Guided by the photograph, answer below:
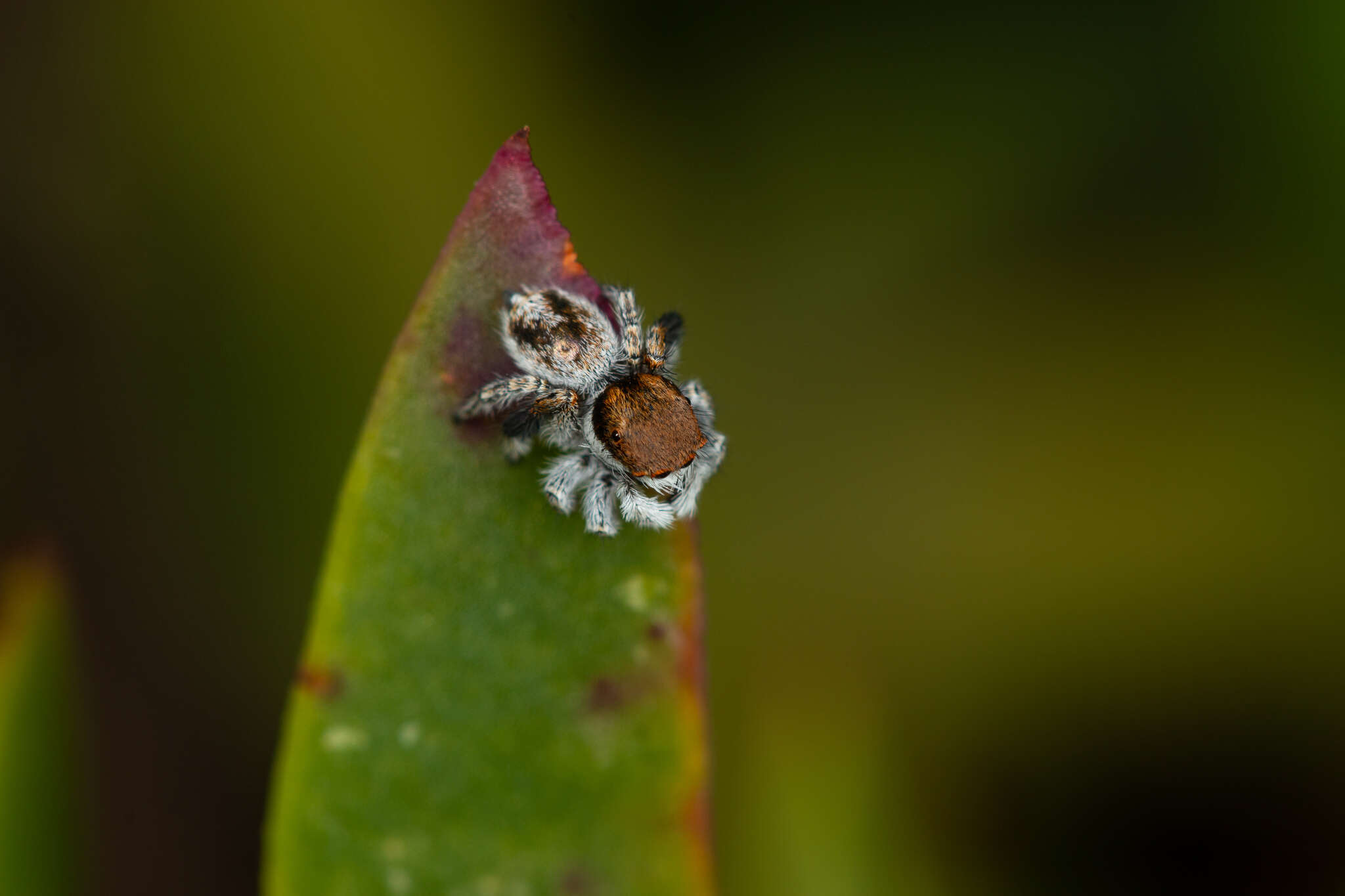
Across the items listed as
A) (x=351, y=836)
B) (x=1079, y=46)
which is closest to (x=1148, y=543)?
(x=1079, y=46)

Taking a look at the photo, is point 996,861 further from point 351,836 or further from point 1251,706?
point 351,836

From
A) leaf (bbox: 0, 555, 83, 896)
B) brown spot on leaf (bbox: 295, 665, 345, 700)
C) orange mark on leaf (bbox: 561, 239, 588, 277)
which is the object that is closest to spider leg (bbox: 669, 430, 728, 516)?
orange mark on leaf (bbox: 561, 239, 588, 277)

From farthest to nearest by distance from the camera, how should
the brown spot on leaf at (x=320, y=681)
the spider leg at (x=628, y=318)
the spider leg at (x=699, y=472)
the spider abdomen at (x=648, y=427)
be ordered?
the spider leg at (x=628, y=318) < the spider abdomen at (x=648, y=427) < the spider leg at (x=699, y=472) < the brown spot on leaf at (x=320, y=681)

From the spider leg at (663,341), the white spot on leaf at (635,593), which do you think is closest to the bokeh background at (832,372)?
the spider leg at (663,341)

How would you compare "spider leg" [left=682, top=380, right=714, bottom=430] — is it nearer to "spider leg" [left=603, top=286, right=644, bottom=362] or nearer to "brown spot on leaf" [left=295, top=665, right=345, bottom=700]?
"spider leg" [left=603, top=286, right=644, bottom=362]

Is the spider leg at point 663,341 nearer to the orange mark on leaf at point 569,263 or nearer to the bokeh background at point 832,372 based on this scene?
the bokeh background at point 832,372

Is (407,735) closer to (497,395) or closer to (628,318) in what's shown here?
(497,395)
